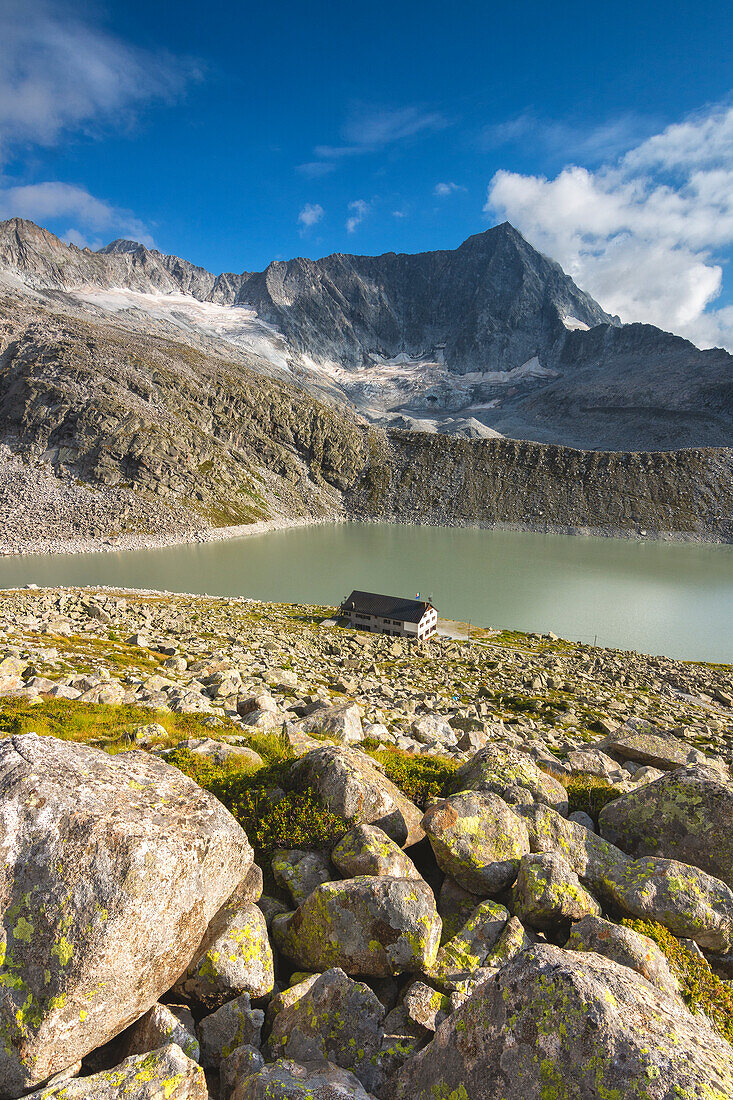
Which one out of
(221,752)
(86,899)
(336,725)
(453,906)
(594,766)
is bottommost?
(594,766)

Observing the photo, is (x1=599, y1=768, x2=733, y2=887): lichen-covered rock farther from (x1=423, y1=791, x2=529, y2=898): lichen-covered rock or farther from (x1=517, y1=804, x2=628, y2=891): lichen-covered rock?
(x1=423, y1=791, x2=529, y2=898): lichen-covered rock

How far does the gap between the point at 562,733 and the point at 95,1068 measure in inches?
891

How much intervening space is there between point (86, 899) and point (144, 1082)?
1329mm

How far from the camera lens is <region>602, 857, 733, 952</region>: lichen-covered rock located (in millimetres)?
5402

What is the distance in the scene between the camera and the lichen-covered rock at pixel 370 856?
584cm

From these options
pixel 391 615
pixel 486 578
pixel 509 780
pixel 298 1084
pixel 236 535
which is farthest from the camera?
pixel 236 535

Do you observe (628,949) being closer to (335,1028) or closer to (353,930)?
(353,930)

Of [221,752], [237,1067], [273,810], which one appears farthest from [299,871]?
[221,752]

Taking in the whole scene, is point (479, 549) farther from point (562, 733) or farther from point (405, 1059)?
point (405, 1059)

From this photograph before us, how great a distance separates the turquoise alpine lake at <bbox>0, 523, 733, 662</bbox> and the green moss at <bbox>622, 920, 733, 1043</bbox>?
170ft

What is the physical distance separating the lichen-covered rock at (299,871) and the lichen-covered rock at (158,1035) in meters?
1.88

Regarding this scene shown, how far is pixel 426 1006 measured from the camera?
4344mm

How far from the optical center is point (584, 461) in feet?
487

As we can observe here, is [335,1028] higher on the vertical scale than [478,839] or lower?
lower
